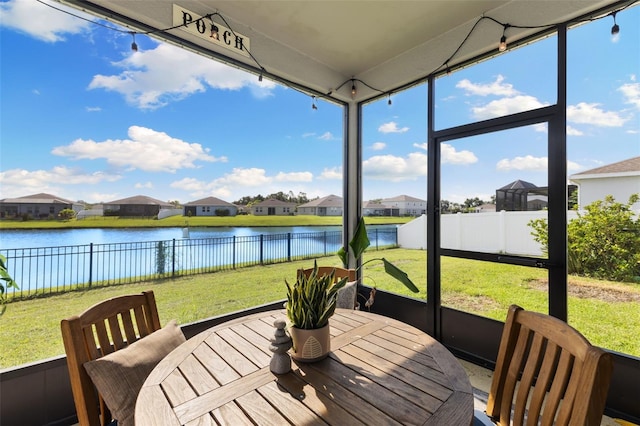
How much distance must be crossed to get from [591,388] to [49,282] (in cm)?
296

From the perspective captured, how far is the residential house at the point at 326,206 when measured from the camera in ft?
11.9

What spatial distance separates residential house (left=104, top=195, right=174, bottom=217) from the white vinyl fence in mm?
2662

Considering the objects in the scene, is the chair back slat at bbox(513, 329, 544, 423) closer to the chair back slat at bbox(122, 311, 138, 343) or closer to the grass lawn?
the grass lawn

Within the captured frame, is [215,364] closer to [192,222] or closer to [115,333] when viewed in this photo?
[115,333]

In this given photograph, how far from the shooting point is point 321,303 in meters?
1.18

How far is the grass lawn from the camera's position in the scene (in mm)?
1843

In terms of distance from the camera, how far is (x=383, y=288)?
338cm

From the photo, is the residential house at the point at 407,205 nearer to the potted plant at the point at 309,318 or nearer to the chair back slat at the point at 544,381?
the chair back slat at the point at 544,381

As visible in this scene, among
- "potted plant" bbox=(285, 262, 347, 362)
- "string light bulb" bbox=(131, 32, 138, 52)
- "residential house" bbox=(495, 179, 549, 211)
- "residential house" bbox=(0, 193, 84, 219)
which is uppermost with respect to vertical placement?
"string light bulb" bbox=(131, 32, 138, 52)

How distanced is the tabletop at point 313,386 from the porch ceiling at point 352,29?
2.43m

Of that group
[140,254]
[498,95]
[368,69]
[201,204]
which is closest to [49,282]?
[140,254]

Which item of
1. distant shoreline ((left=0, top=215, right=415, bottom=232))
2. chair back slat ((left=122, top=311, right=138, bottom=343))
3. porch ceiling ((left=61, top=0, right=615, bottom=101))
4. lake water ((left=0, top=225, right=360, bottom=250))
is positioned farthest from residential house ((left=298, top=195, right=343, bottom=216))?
chair back slat ((left=122, top=311, right=138, bottom=343))

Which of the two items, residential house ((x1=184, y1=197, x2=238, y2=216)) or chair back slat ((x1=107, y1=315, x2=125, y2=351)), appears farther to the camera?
residential house ((x1=184, y1=197, x2=238, y2=216))

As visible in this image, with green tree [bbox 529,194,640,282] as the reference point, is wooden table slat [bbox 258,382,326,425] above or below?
below
